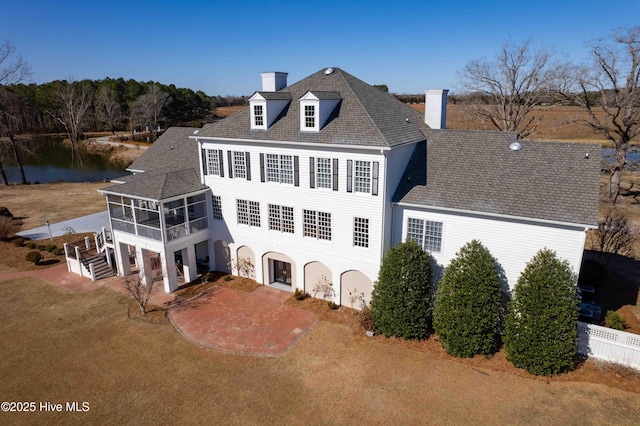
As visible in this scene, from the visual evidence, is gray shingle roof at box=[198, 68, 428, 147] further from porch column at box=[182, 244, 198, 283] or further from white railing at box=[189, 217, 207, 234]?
porch column at box=[182, 244, 198, 283]

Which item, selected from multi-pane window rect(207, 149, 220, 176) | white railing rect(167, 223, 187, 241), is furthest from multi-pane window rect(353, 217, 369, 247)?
white railing rect(167, 223, 187, 241)

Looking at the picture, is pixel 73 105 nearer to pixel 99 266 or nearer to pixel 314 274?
pixel 99 266

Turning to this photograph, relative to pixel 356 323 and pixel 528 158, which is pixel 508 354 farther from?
pixel 528 158

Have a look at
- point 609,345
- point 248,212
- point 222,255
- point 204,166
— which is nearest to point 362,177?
point 248,212


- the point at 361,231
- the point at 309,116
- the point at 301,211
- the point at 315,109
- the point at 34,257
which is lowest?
the point at 34,257

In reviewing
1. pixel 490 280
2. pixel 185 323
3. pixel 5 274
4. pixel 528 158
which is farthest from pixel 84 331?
pixel 528 158

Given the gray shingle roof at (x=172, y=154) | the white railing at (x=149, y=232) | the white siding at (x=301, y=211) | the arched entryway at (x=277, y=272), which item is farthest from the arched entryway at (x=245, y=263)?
the gray shingle roof at (x=172, y=154)
